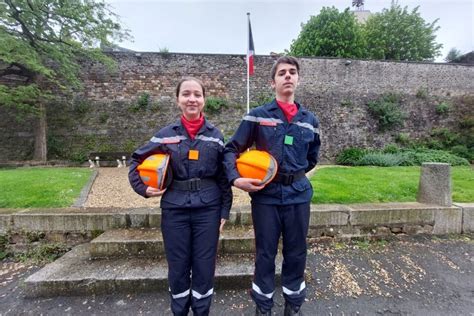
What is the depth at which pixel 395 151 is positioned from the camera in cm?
1120

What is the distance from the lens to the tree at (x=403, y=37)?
18.8 m

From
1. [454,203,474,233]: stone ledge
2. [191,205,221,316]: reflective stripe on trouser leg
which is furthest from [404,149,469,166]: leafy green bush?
[191,205,221,316]: reflective stripe on trouser leg


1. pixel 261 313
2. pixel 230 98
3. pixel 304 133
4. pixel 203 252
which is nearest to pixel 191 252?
pixel 203 252

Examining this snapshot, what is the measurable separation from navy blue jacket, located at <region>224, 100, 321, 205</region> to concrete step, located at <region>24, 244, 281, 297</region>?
1.09 meters

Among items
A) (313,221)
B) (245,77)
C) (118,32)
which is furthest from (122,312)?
(245,77)

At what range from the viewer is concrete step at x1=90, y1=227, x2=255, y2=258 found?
2814 millimetres

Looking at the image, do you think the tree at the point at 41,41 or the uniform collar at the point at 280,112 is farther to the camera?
the tree at the point at 41,41

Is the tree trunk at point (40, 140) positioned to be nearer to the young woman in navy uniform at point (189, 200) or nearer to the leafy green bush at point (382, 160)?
the young woman in navy uniform at point (189, 200)

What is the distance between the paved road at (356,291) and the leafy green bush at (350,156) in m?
7.72

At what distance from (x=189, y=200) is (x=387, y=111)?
1279 cm

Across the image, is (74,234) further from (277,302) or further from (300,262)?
(300,262)

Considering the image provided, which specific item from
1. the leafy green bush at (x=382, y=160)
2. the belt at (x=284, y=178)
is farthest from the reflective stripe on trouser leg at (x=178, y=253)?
the leafy green bush at (x=382, y=160)

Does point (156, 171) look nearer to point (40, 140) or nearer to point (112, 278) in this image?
point (112, 278)

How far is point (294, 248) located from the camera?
196 cm
